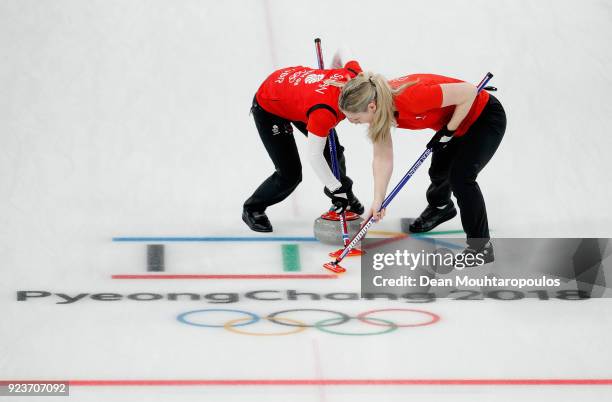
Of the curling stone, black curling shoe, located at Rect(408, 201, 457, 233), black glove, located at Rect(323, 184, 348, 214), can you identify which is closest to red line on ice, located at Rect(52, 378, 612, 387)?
black glove, located at Rect(323, 184, 348, 214)

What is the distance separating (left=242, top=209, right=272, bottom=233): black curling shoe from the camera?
4297mm

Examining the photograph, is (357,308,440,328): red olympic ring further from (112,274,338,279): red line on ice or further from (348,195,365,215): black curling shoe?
(348,195,365,215): black curling shoe

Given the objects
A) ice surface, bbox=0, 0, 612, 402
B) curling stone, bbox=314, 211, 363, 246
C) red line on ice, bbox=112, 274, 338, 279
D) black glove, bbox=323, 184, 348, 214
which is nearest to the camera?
ice surface, bbox=0, 0, 612, 402

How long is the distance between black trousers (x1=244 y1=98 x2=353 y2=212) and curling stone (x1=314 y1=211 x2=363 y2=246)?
25 cm

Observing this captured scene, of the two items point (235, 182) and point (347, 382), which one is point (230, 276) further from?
point (235, 182)

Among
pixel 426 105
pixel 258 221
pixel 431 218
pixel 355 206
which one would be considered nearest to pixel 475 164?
pixel 426 105

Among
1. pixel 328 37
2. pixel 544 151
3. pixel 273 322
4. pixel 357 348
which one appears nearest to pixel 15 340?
pixel 273 322

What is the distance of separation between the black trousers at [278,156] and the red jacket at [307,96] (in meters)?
0.07

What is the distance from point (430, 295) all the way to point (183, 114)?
9.89 ft

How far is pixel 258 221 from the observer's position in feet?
14.1

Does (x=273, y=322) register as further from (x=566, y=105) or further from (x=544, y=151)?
(x=566, y=105)

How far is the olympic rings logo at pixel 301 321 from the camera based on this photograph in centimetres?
289

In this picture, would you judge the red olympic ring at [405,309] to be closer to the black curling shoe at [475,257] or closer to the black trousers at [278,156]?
the black curling shoe at [475,257]

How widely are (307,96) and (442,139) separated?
601 millimetres
